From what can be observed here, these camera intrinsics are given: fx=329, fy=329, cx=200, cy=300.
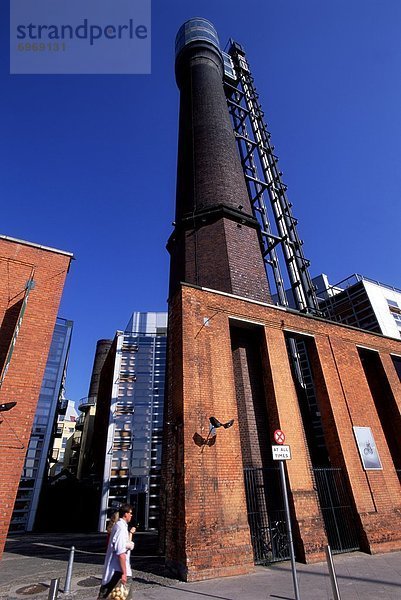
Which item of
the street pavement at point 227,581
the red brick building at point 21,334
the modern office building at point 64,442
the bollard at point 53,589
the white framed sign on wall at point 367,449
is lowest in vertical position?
the street pavement at point 227,581

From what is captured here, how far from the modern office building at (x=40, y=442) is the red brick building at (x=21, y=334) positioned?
11641 millimetres

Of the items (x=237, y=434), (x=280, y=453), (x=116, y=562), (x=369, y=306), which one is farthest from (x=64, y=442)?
(x=116, y=562)

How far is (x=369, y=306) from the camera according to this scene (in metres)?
22.0

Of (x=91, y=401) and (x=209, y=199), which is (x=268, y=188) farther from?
(x=91, y=401)

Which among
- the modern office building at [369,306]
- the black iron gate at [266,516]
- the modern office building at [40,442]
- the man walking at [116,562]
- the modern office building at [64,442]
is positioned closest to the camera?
the man walking at [116,562]

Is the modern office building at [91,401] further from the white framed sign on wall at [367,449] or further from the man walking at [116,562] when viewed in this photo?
the man walking at [116,562]

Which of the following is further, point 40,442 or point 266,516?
point 40,442

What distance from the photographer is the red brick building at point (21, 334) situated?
6.82m

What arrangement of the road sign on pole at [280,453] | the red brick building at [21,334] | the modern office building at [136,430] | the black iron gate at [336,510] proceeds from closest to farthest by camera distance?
the road sign on pole at [280,453], the red brick building at [21,334], the black iron gate at [336,510], the modern office building at [136,430]

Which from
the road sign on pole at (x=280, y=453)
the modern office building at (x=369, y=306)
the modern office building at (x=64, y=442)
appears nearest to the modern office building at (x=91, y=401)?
the modern office building at (x=64, y=442)

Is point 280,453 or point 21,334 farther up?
point 21,334

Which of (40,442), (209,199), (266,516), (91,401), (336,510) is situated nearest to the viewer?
(266,516)

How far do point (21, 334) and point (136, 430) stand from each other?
11.2 meters

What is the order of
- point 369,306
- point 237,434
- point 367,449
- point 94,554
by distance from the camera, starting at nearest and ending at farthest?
point 237,434, point 94,554, point 367,449, point 369,306
